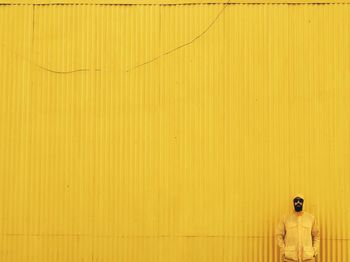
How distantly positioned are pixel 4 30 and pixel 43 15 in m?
0.63

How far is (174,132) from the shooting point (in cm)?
1002

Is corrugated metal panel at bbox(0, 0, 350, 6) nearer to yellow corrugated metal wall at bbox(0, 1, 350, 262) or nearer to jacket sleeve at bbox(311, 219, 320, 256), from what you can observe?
yellow corrugated metal wall at bbox(0, 1, 350, 262)

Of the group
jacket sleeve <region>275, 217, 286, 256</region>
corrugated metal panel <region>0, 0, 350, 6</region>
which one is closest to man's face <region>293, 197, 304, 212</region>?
jacket sleeve <region>275, 217, 286, 256</region>

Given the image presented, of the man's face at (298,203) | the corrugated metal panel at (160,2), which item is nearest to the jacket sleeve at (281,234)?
the man's face at (298,203)

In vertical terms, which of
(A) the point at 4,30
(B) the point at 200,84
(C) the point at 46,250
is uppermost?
(A) the point at 4,30

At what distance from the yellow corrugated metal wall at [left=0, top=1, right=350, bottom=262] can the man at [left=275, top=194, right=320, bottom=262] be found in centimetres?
44

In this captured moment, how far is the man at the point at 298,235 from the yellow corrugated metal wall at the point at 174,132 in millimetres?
445

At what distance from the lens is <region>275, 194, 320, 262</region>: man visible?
9.23 metres

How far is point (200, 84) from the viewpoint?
396 inches

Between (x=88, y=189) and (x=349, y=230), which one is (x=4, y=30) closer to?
(x=88, y=189)

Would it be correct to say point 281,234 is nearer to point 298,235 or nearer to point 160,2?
point 298,235

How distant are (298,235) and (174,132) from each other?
2.33 meters

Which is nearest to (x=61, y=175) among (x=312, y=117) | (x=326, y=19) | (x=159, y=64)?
(x=159, y=64)

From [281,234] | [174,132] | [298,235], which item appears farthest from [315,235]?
[174,132]
